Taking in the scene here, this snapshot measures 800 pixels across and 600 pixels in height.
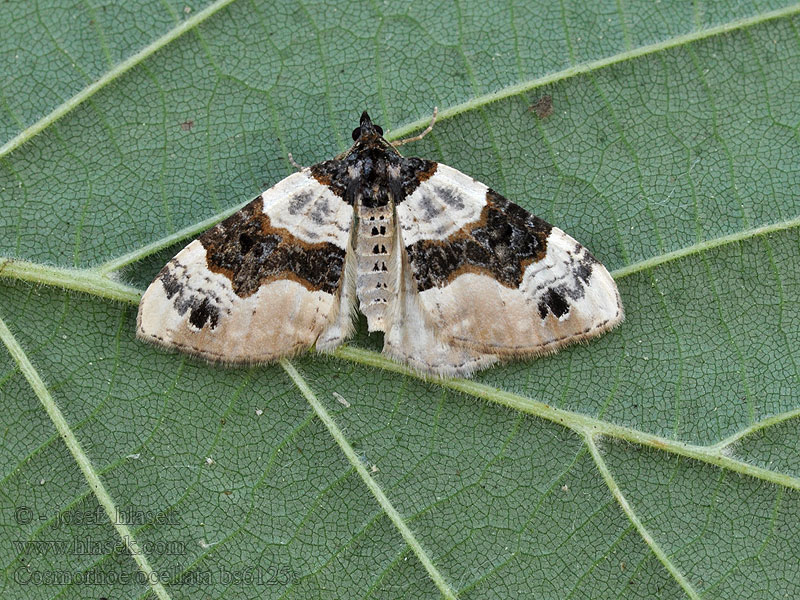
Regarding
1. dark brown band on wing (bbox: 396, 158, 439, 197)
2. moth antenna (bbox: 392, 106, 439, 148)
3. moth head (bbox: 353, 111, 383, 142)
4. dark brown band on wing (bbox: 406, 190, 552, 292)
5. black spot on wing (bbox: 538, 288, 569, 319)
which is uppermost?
moth head (bbox: 353, 111, 383, 142)

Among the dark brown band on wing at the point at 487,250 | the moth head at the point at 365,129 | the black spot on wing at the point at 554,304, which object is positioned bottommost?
the black spot on wing at the point at 554,304

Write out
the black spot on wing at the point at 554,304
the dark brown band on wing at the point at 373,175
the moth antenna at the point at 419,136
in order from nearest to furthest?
the black spot on wing at the point at 554,304
the dark brown band on wing at the point at 373,175
the moth antenna at the point at 419,136

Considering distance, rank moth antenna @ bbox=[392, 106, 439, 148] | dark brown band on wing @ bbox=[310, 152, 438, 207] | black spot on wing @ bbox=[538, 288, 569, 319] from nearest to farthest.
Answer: black spot on wing @ bbox=[538, 288, 569, 319] → dark brown band on wing @ bbox=[310, 152, 438, 207] → moth antenna @ bbox=[392, 106, 439, 148]

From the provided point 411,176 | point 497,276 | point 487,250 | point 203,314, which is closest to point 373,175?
point 411,176

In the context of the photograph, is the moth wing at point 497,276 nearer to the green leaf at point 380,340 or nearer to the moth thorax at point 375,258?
the moth thorax at point 375,258

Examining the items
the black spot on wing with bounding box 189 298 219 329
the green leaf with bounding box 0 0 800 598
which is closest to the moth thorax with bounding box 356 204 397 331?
the green leaf with bounding box 0 0 800 598

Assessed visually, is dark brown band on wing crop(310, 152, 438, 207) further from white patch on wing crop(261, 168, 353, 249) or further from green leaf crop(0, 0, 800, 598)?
green leaf crop(0, 0, 800, 598)

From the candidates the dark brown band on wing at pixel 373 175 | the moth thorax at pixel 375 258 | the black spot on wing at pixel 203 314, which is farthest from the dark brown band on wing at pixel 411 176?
the black spot on wing at pixel 203 314

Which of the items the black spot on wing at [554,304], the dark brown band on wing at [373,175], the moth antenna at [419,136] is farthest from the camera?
the moth antenna at [419,136]
